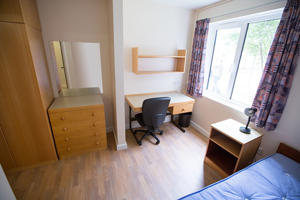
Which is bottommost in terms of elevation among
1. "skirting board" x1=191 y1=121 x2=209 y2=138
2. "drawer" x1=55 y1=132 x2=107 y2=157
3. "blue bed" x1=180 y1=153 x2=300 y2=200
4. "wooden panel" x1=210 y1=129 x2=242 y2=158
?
"skirting board" x1=191 y1=121 x2=209 y2=138

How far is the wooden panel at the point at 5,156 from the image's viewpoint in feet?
5.27

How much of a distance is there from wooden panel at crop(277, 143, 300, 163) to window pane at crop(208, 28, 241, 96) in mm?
1133

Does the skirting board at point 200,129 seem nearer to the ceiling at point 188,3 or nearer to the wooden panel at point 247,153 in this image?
the wooden panel at point 247,153

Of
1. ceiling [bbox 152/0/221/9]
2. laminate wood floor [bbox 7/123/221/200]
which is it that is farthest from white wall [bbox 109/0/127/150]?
ceiling [bbox 152/0/221/9]

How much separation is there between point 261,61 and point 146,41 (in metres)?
1.83

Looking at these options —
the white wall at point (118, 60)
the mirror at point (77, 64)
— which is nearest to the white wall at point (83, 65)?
the mirror at point (77, 64)

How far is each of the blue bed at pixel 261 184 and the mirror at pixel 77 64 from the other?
209 cm

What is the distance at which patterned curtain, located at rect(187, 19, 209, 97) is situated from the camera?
8.05ft

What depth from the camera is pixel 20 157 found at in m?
1.74

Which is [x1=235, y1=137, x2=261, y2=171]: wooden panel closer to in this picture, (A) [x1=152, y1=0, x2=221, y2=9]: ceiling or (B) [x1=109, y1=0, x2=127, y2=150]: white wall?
(B) [x1=109, y1=0, x2=127, y2=150]: white wall

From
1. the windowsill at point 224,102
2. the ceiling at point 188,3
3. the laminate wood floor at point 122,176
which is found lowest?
the laminate wood floor at point 122,176

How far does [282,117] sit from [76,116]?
2633 millimetres

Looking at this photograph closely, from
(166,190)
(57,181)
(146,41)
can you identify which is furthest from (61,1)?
(166,190)

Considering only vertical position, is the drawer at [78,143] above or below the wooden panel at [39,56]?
below
